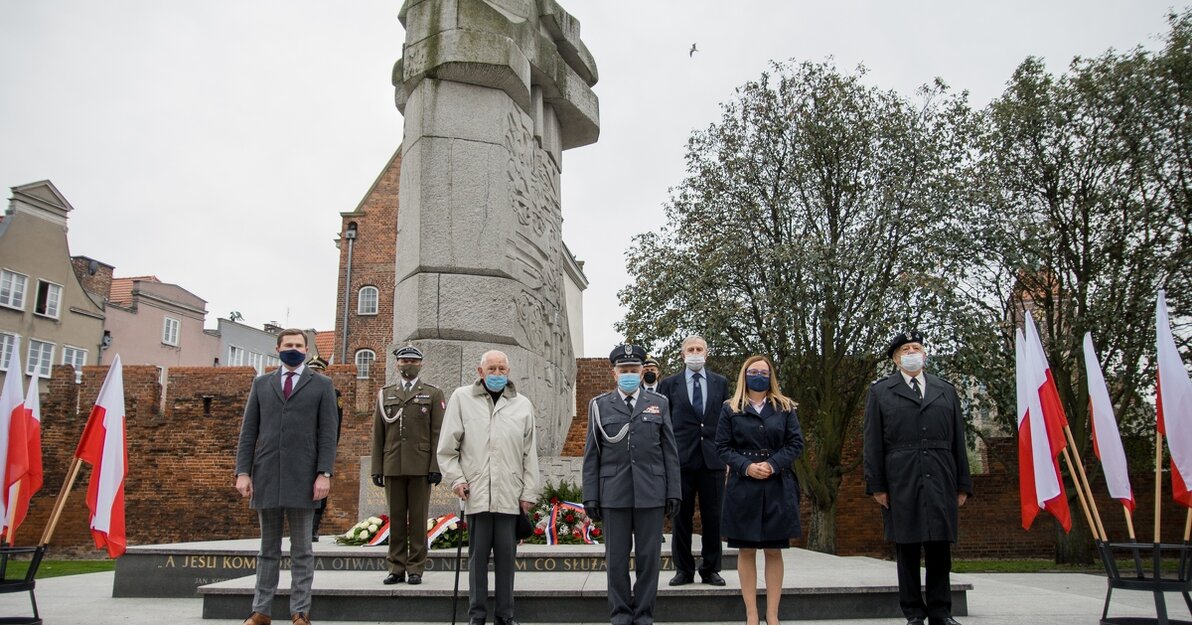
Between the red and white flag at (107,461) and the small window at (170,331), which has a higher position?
the small window at (170,331)

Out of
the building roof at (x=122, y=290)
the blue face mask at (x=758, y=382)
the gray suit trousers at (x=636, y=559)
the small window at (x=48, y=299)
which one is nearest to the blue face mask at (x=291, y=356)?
the gray suit trousers at (x=636, y=559)

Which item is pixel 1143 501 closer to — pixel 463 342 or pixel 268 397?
pixel 463 342

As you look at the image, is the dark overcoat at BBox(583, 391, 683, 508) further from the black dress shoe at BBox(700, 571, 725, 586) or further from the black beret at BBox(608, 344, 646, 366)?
the black dress shoe at BBox(700, 571, 725, 586)

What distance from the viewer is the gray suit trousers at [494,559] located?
15.9ft

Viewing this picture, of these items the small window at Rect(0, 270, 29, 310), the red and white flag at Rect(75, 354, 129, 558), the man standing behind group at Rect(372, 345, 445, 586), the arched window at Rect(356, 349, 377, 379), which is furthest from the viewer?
the arched window at Rect(356, 349, 377, 379)

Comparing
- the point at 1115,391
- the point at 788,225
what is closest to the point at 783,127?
the point at 788,225

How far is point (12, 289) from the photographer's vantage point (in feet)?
90.2

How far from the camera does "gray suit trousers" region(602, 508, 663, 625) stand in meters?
4.64

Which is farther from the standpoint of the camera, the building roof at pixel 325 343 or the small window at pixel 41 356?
the building roof at pixel 325 343

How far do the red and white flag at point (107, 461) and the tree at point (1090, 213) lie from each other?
38.1 ft

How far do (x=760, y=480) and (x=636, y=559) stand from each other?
0.85 m

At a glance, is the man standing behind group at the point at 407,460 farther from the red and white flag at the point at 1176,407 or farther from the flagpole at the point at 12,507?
the red and white flag at the point at 1176,407

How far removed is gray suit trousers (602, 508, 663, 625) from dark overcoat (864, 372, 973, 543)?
1.39 m

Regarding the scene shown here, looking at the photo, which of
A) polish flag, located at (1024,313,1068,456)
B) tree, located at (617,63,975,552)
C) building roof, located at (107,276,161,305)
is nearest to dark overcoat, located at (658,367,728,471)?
polish flag, located at (1024,313,1068,456)
